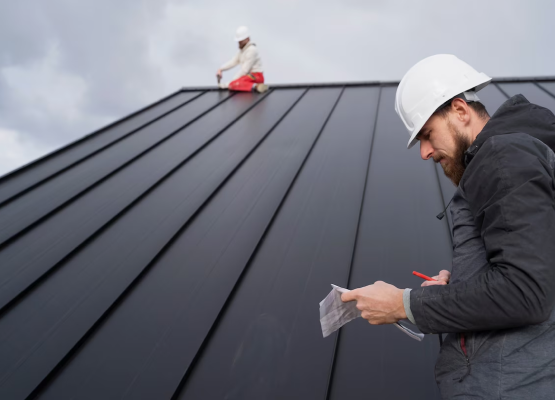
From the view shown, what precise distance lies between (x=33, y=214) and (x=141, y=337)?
6.37 feet

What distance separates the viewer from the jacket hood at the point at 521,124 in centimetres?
133

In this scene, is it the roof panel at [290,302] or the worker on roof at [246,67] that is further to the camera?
the worker on roof at [246,67]

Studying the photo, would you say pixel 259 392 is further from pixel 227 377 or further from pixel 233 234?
pixel 233 234

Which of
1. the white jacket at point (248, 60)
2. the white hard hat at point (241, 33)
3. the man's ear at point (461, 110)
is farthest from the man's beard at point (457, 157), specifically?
the white hard hat at point (241, 33)

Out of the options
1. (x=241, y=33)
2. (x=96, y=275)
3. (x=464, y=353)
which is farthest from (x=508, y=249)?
(x=241, y=33)

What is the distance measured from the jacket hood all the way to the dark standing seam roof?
0.96m

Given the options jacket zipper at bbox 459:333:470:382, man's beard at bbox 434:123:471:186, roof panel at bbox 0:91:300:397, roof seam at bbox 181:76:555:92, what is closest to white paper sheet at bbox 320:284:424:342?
jacket zipper at bbox 459:333:470:382

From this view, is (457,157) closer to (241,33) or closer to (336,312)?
(336,312)

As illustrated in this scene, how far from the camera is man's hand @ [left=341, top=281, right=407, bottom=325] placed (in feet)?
4.35

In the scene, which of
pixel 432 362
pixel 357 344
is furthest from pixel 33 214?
pixel 432 362

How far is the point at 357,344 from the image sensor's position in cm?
201

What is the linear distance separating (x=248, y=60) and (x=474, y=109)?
6567 millimetres

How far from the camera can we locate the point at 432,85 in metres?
1.68

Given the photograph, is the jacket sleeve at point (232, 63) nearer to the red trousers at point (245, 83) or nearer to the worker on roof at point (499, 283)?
the red trousers at point (245, 83)
